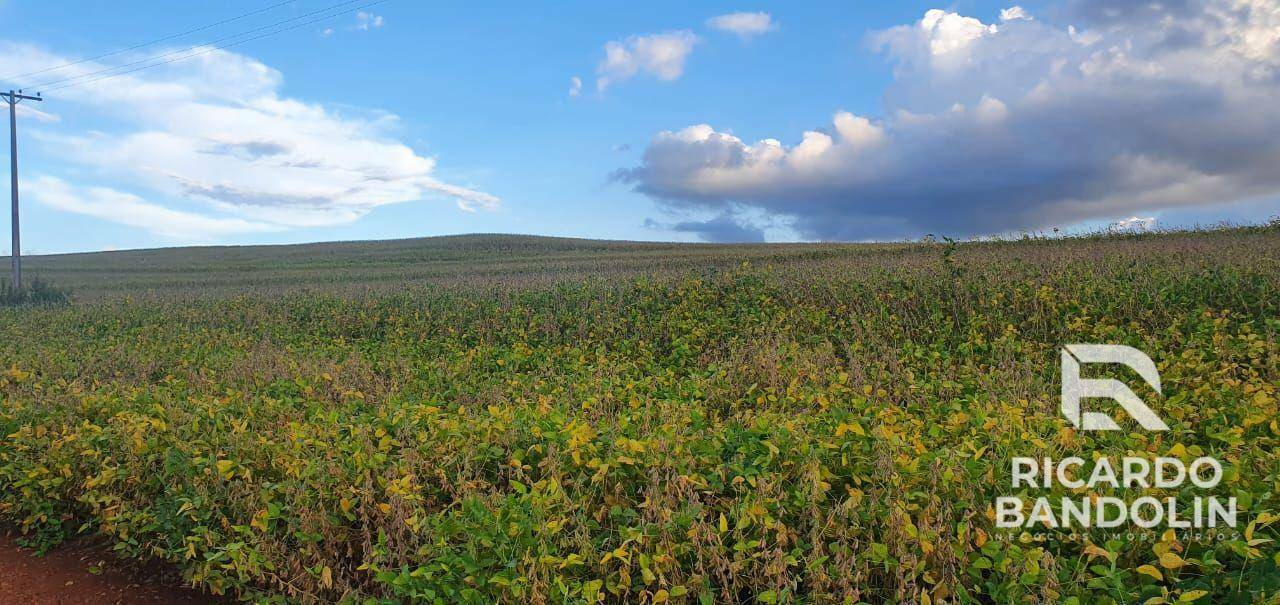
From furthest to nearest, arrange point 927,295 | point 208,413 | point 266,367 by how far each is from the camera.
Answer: point 927,295 → point 266,367 → point 208,413

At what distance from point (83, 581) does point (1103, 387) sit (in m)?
9.07

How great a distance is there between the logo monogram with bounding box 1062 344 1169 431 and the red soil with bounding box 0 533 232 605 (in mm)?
6568

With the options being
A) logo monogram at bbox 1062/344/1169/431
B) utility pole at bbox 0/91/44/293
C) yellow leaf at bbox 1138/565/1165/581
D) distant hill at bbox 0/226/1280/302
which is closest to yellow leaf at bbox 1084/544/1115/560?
yellow leaf at bbox 1138/565/1165/581

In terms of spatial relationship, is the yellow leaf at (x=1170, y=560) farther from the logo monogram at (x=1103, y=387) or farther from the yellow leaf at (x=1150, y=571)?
the logo monogram at (x=1103, y=387)

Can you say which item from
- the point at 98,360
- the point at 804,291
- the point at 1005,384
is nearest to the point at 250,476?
the point at 1005,384

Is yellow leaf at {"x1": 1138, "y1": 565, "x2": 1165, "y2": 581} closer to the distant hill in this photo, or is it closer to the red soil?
the red soil

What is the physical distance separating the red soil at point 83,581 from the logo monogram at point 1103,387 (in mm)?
6568

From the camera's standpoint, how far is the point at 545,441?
4.70 meters

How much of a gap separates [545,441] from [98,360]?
1046 centimetres

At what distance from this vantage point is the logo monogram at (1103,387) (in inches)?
214

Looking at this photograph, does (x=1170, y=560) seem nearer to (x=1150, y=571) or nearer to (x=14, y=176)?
(x=1150, y=571)

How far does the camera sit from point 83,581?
535cm

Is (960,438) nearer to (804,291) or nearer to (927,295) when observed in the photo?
(927,295)

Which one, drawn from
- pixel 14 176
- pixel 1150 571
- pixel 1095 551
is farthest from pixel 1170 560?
pixel 14 176
